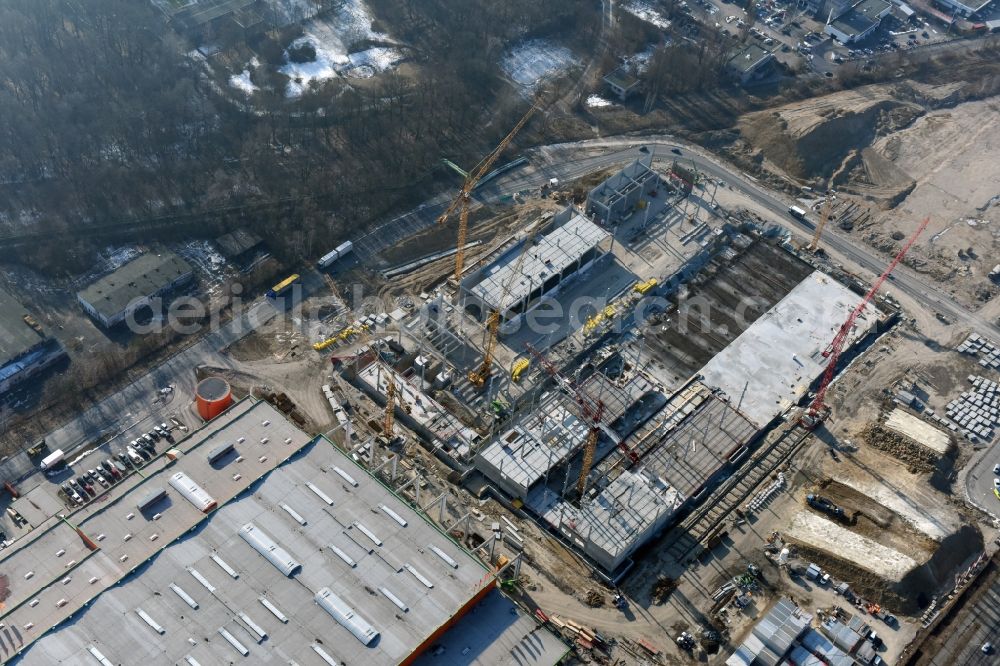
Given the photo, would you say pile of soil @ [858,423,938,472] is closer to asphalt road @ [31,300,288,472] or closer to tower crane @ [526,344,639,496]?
tower crane @ [526,344,639,496]

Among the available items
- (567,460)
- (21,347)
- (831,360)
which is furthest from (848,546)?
(21,347)

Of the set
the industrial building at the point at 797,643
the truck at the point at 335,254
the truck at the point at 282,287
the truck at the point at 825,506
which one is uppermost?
the truck at the point at 335,254

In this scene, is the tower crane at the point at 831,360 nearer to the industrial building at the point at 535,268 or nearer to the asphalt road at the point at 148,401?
the industrial building at the point at 535,268

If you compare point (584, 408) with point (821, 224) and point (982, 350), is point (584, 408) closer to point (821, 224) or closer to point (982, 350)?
point (821, 224)

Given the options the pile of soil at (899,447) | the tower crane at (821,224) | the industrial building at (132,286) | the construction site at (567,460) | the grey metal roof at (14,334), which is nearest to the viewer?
the construction site at (567,460)

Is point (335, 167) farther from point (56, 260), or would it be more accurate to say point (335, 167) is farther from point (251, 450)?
point (251, 450)

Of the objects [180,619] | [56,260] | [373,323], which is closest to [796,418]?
[373,323]

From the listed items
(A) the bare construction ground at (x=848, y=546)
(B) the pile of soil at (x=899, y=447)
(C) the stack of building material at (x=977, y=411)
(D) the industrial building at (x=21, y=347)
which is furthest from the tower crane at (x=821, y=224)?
(D) the industrial building at (x=21, y=347)

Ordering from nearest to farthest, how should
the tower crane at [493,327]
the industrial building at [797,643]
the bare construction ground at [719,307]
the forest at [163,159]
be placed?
the industrial building at [797,643], the tower crane at [493,327], the bare construction ground at [719,307], the forest at [163,159]
